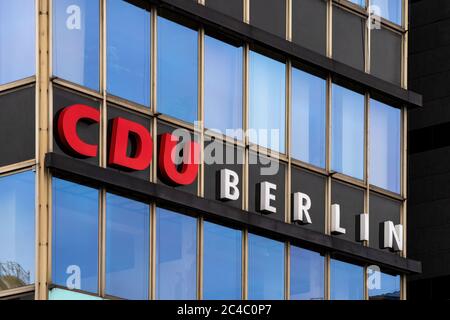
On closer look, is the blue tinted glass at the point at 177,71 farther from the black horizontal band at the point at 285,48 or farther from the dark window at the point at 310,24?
the dark window at the point at 310,24

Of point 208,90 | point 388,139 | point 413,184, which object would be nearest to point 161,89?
point 208,90

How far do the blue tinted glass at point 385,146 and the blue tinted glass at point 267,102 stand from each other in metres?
3.27

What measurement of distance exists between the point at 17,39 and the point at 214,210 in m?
5.56

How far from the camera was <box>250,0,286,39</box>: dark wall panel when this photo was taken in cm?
3584

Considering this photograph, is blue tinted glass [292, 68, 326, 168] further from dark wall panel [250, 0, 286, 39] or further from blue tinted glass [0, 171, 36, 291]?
blue tinted glass [0, 171, 36, 291]

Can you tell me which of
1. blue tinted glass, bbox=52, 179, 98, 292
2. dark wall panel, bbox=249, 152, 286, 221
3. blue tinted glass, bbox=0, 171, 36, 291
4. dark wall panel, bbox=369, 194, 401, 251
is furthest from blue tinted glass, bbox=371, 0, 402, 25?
blue tinted glass, bbox=0, 171, 36, 291

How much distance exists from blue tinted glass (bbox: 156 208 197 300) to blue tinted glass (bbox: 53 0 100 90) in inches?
128

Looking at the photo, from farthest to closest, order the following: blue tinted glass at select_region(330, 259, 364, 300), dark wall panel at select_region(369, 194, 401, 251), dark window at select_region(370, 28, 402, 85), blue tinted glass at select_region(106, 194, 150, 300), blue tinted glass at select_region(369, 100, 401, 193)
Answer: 1. dark window at select_region(370, 28, 402, 85)
2. blue tinted glass at select_region(369, 100, 401, 193)
3. dark wall panel at select_region(369, 194, 401, 251)
4. blue tinted glass at select_region(330, 259, 364, 300)
5. blue tinted glass at select_region(106, 194, 150, 300)

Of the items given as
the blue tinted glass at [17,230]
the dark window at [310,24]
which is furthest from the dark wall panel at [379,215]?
the blue tinted glass at [17,230]

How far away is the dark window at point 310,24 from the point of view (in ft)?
121

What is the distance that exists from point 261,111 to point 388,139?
471 cm

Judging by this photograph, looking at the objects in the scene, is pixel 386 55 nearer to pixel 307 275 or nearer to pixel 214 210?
pixel 307 275

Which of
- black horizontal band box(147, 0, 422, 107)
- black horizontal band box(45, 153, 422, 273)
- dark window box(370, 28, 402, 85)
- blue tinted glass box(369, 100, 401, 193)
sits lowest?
black horizontal band box(45, 153, 422, 273)

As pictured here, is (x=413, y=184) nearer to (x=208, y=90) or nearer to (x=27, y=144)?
(x=208, y=90)
